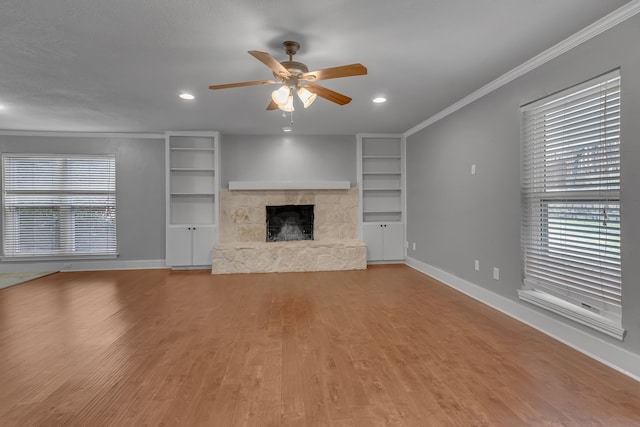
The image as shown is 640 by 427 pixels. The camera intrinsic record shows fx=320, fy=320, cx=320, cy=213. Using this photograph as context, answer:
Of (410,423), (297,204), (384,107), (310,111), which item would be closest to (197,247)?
(297,204)

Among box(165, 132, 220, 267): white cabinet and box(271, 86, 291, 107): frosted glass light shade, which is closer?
box(271, 86, 291, 107): frosted glass light shade

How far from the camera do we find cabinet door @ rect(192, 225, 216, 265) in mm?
5715

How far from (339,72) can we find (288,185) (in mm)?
3653

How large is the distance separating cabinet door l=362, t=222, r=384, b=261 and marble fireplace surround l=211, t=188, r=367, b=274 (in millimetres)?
200

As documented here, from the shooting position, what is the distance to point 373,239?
20.0 ft

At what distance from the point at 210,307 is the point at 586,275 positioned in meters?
3.57

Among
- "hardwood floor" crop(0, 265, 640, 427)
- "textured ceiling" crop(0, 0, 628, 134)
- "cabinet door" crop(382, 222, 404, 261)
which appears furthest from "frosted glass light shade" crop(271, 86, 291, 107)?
"cabinet door" crop(382, 222, 404, 261)

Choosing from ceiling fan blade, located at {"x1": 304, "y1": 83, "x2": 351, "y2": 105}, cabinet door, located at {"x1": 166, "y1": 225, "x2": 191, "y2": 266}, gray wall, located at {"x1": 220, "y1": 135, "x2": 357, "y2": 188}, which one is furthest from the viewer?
gray wall, located at {"x1": 220, "y1": 135, "x2": 357, "y2": 188}

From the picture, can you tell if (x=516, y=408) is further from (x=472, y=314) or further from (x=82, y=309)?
(x=82, y=309)

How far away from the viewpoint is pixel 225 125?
17.4ft

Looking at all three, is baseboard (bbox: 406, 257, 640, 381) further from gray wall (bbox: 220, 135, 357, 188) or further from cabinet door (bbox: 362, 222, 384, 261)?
gray wall (bbox: 220, 135, 357, 188)

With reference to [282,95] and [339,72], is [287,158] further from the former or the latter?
[339,72]

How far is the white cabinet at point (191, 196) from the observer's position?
5.69 m

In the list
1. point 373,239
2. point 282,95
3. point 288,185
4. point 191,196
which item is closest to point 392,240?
point 373,239
